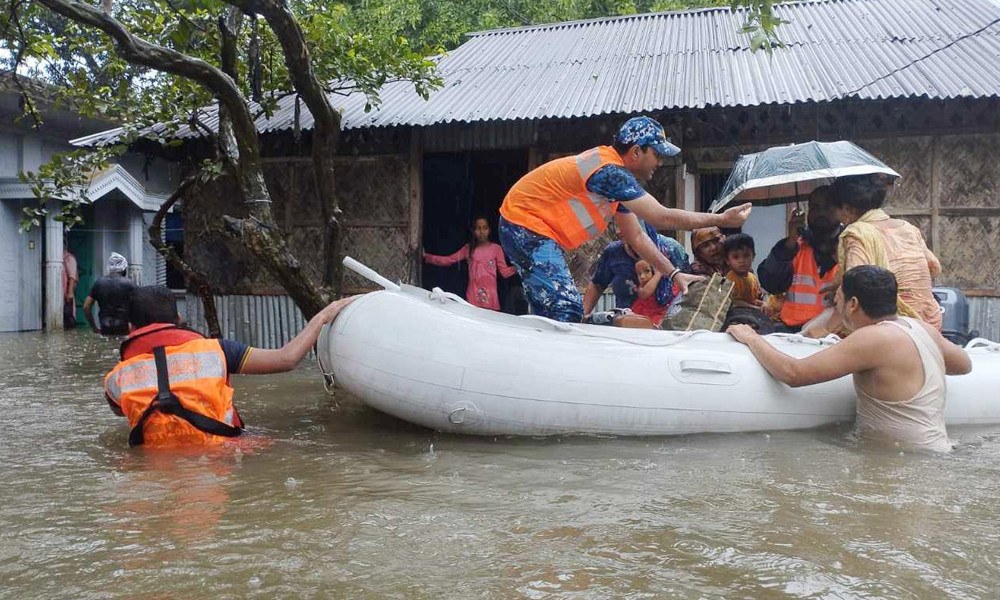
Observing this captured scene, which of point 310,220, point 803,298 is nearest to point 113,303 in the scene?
point 803,298

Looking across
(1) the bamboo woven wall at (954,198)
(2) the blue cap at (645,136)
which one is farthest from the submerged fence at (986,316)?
(2) the blue cap at (645,136)

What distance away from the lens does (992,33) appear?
7.96 m

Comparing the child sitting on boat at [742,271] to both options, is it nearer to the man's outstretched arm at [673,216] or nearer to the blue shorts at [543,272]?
the man's outstretched arm at [673,216]

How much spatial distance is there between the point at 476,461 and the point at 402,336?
0.79 meters

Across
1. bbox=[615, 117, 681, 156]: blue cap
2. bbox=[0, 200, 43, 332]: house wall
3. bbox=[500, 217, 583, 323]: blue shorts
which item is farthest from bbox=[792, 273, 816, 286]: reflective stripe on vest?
bbox=[0, 200, 43, 332]: house wall

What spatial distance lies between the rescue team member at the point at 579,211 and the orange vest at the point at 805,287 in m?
0.98

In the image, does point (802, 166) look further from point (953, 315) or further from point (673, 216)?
point (953, 315)

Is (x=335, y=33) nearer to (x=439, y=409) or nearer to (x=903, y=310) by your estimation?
(x=439, y=409)

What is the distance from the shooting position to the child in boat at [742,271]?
5.43 metres

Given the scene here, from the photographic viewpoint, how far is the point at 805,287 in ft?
16.8

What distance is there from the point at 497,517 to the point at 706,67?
20.9ft

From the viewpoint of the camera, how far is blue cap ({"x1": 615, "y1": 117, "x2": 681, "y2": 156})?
4.32 m

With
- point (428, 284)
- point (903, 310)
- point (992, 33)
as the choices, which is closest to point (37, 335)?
Result: point (428, 284)

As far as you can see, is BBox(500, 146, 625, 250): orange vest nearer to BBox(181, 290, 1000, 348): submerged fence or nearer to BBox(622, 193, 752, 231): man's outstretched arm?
BBox(622, 193, 752, 231): man's outstretched arm
